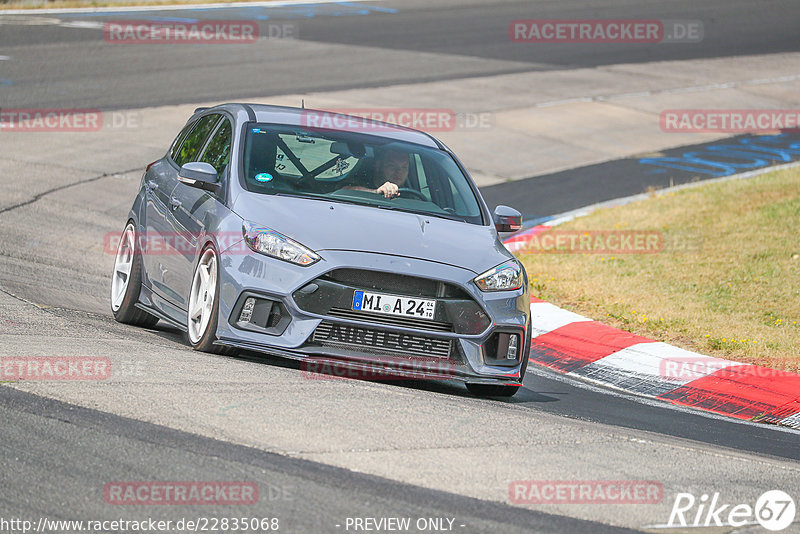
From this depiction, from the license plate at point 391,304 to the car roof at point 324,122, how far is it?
1979 mm

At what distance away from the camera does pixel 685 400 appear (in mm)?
8469

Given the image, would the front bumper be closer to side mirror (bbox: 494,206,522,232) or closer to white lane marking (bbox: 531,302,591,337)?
side mirror (bbox: 494,206,522,232)

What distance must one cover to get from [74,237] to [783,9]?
3103 centimetres

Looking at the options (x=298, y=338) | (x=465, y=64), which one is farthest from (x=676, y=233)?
(x=465, y=64)

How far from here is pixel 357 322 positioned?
685 centimetres

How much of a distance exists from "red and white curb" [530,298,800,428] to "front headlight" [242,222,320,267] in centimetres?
298

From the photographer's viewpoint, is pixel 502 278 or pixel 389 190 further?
pixel 389 190

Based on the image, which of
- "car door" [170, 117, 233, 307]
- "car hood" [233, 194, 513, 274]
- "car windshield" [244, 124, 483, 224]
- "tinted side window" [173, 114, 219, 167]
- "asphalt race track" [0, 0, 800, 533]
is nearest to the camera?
"asphalt race track" [0, 0, 800, 533]

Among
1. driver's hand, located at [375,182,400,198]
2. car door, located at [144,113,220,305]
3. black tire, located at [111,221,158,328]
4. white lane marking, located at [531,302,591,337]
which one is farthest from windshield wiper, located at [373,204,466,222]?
white lane marking, located at [531,302,591,337]

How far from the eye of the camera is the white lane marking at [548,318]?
33.5ft

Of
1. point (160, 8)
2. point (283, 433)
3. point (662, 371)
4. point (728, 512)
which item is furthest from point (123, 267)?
point (160, 8)

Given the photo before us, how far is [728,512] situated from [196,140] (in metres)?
5.24

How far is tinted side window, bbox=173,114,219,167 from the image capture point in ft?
28.7

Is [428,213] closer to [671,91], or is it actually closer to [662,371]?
[662,371]
